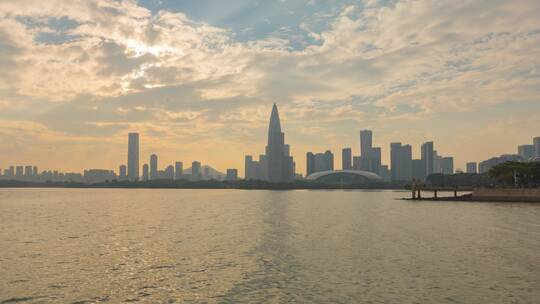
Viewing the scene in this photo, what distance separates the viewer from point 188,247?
4953 cm

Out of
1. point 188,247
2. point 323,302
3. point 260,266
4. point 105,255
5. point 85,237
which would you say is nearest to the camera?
point 323,302

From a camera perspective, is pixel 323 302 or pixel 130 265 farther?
pixel 130 265

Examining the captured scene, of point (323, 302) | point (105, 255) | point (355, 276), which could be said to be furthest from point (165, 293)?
point (105, 255)

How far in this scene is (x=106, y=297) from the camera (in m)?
28.8

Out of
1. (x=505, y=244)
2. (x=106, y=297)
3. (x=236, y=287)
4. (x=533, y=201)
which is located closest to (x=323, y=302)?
(x=236, y=287)

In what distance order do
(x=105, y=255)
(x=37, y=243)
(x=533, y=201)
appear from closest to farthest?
1. (x=105, y=255)
2. (x=37, y=243)
3. (x=533, y=201)

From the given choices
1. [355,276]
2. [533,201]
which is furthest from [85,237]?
[533,201]

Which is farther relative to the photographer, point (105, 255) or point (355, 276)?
point (105, 255)

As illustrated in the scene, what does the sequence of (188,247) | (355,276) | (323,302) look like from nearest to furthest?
(323,302)
(355,276)
(188,247)

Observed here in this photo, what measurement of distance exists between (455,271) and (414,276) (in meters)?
4.13

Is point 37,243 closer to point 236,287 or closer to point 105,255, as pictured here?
point 105,255

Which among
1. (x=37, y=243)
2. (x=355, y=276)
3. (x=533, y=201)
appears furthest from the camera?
(x=533, y=201)

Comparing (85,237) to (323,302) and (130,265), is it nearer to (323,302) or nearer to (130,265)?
(130,265)

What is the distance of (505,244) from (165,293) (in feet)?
130
